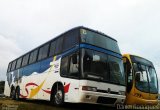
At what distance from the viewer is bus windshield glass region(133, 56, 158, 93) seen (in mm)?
12470

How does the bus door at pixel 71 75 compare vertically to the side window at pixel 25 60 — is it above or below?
below

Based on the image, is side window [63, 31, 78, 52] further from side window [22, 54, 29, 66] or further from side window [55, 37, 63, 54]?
side window [22, 54, 29, 66]

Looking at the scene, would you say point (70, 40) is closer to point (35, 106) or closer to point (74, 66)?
point (74, 66)

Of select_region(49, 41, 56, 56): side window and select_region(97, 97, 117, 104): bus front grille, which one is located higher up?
select_region(49, 41, 56, 56): side window

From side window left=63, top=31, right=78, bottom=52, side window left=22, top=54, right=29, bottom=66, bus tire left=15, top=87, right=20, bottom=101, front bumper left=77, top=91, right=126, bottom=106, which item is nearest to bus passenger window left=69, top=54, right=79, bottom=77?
side window left=63, top=31, right=78, bottom=52

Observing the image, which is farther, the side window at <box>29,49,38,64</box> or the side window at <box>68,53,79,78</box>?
the side window at <box>29,49,38,64</box>

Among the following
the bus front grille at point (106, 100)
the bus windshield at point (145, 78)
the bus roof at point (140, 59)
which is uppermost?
the bus roof at point (140, 59)

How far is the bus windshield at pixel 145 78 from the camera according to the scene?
40.9 ft

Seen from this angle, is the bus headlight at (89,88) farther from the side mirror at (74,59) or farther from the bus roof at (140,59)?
the bus roof at (140,59)

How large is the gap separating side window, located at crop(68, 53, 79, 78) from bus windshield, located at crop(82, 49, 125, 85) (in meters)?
0.34

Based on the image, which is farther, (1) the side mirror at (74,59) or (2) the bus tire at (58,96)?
(2) the bus tire at (58,96)

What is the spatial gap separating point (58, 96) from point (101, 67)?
8.39ft

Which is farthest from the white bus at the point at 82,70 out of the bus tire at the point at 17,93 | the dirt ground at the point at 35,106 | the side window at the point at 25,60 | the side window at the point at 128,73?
the bus tire at the point at 17,93

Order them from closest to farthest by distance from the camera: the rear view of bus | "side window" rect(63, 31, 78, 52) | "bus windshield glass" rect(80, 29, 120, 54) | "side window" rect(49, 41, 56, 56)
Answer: "bus windshield glass" rect(80, 29, 120, 54) → "side window" rect(63, 31, 78, 52) → the rear view of bus → "side window" rect(49, 41, 56, 56)
